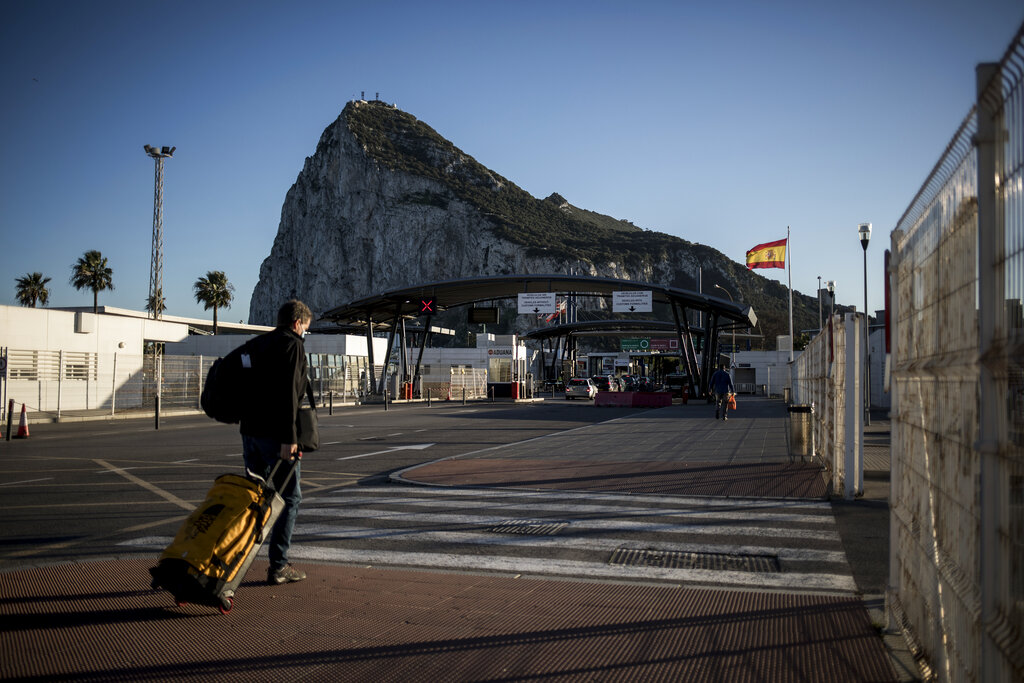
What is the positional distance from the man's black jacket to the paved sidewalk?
3.62ft

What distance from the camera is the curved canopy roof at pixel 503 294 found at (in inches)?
1748

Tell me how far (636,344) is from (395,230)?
76126 millimetres

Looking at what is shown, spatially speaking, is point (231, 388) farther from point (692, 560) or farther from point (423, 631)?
point (692, 560)

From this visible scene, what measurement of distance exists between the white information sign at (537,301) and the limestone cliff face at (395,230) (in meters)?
101

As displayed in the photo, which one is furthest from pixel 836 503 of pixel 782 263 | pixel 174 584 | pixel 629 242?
pixel 629 242

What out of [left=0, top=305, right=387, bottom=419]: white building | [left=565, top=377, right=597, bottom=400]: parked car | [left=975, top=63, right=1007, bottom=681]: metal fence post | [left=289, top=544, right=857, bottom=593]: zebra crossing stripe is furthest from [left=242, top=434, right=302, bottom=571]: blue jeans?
[left=565, top=377, right=597, bottom=400]: parked car

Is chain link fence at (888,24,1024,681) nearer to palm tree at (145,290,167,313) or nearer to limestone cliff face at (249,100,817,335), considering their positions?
palm tree at (145,290,167,313)

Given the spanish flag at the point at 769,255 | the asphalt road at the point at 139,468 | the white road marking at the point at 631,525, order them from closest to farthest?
the white road marking at the point at 631,525 → the asphalt road at the point at 139,468 → the spanish flag at the point at 769,255

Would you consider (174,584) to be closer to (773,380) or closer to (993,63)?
(993,63)

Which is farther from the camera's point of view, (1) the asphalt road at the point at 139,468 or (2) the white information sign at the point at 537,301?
(2) the white information sign at the point at 537,301

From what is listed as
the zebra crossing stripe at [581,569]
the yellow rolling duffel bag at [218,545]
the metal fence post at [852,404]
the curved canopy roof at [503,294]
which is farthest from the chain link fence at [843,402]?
the curved canopy roof at [503,294]

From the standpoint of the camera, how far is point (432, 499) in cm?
964

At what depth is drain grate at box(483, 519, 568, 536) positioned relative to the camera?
7.59 metres

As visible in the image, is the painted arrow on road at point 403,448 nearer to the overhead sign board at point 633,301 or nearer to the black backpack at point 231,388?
the black backpack at point 231,388
